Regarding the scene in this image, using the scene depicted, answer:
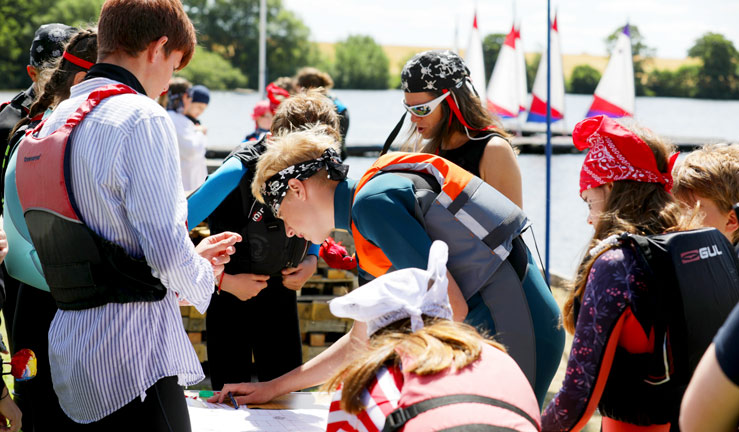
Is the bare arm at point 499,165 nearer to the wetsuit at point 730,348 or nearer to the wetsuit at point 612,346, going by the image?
the wetsuit at point 612,346

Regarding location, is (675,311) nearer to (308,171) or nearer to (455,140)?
(308,171)

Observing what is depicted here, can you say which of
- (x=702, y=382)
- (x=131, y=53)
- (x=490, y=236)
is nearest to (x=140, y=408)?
(x=131, y=53)

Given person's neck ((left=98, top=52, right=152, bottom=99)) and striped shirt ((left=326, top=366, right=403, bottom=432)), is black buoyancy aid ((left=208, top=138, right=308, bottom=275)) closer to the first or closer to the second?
person's neck ((left=98, top=52, right=152, bottom=99))

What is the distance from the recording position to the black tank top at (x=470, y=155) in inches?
106

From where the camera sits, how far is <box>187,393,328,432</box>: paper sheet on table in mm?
1907

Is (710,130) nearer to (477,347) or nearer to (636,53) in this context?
(477,347)

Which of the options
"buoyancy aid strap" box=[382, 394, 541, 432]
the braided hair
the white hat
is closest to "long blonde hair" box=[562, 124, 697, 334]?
the white hat

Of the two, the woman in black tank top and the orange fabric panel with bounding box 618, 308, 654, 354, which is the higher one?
the woman in black tank top

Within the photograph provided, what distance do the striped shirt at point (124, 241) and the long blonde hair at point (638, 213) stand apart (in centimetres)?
88

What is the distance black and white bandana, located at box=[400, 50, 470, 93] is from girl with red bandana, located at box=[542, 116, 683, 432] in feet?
3.12

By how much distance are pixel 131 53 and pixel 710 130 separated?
25765 mm

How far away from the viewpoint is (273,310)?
9.66ft

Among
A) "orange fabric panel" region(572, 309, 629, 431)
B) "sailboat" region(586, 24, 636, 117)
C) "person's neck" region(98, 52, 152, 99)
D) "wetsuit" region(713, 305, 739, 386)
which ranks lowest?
"orange fabric panel" region(572, 309, 629, 431)

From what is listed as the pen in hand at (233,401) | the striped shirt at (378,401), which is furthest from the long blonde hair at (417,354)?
the pen in hand at (233,401)
